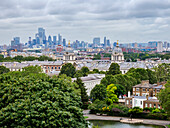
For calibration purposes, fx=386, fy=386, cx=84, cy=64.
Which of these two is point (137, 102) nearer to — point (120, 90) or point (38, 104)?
point (120, 90)

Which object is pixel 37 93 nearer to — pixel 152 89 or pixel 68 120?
pixel 68 120

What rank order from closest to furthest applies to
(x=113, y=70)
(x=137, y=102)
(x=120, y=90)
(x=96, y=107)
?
1. (x=137, y=102)
2. (x=96, y=107)
3. (x=120, y=90)
4. (x=113, y=70)

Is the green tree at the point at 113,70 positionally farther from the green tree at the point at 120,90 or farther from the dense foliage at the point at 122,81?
the green tree at the point at 120,90

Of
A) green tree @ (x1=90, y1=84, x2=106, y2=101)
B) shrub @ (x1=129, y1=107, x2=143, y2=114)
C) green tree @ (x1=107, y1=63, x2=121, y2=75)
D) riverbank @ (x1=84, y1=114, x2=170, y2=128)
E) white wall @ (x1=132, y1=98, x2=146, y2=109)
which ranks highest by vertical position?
green tree @ (x1=107, y1=63, x2=121, y2=75)

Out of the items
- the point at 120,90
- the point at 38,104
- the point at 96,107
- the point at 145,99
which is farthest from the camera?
the point at 120,90

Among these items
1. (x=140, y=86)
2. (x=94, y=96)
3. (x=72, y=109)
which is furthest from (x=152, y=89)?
(x=72, y=109)

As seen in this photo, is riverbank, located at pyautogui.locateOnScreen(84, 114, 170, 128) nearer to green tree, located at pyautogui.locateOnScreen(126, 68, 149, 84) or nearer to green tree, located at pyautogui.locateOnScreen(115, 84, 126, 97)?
green tree, located at pyautogui.locateOnScreen(115, 84, 126, 97)

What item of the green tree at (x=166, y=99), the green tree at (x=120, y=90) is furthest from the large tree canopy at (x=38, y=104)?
the green tree at (x=120, y=90)

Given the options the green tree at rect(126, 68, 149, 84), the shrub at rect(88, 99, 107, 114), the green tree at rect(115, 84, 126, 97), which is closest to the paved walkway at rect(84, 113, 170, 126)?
the shrub at rect(88, 99, 107, 114)

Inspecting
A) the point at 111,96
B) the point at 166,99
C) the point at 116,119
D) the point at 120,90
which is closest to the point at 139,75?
the point at 120,90
